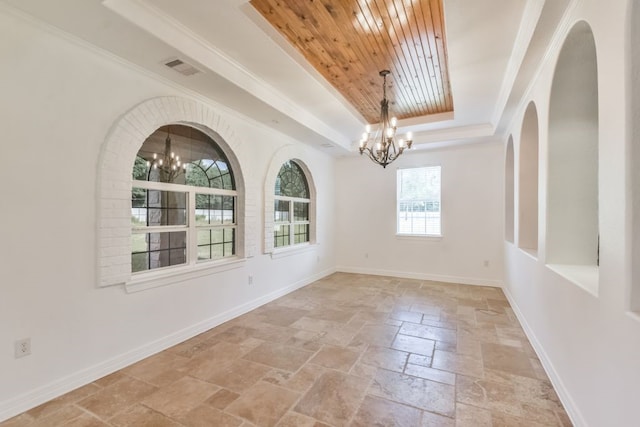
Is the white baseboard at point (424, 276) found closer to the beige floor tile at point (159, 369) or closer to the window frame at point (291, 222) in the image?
the window frame at point (291, 222)

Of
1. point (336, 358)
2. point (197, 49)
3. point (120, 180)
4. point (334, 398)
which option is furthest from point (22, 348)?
point (197, 49)

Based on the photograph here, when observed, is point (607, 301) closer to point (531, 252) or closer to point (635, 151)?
point (635, 151)

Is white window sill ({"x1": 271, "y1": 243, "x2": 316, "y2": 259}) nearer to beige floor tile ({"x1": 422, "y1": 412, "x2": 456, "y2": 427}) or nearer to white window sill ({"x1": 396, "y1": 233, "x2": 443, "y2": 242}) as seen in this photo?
white window sill ({"x1": 396, "y1": 233, "x2": 443, "y2": 242})

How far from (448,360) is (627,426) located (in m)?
1.44

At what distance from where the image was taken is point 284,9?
7.39 feet

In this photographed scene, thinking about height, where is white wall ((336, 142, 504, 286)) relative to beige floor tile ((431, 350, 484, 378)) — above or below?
above

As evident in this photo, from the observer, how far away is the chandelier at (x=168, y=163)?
2.97 metres

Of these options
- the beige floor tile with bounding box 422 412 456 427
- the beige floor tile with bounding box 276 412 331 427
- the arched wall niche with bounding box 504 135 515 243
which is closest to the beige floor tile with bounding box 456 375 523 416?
the beige floor tile with bounding box 422 412 456 427

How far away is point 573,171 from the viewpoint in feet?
7.70

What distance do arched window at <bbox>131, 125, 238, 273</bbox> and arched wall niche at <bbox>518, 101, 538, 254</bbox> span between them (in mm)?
3694

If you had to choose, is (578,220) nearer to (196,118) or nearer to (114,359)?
(196,118)

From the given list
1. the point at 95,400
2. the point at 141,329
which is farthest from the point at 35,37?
the point at 95,400

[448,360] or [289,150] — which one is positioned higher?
[289,150]

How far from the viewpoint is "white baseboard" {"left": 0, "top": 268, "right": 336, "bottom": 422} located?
1.94 metres
